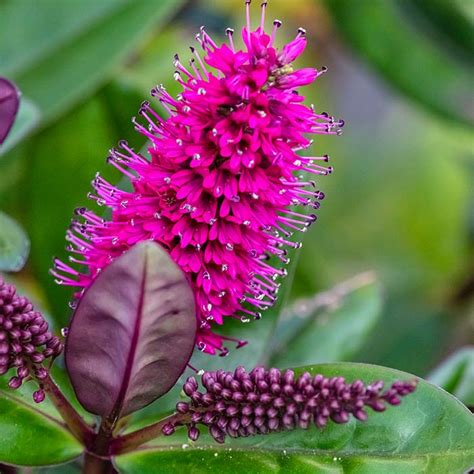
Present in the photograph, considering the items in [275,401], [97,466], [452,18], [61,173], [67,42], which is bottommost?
[97,466]

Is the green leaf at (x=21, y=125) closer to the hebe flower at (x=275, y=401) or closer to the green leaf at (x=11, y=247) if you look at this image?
the green leaf at (x=11, y=247)

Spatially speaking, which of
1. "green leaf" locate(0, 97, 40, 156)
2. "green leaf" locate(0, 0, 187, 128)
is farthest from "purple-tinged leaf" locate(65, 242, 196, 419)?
"green leaf" locate(0, 0, 187, 128)

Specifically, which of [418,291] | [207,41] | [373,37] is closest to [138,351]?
[207,41]

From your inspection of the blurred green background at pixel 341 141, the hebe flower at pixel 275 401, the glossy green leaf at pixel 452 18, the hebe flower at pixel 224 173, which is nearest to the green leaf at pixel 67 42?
the blurred green background at pixel 341 141

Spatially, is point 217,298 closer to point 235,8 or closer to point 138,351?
point 138,351

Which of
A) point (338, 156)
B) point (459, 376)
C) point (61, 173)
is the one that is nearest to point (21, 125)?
point (61, 173)

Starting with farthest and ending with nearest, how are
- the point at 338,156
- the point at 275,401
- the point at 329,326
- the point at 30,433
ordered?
1. the point at 338,156
2. the point at 329,326
3. the point at 30,433
4. the point at 275,401

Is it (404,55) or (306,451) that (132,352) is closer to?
(306,451)
